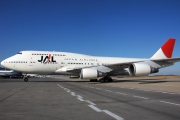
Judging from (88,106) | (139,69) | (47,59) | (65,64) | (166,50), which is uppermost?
(166,50)

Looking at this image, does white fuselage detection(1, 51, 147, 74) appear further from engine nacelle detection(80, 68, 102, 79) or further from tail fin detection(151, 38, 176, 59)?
tail fin detection(151, 38, 176, 59)

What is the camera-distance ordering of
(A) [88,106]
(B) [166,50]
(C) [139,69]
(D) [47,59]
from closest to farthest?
(A) [88,106] < (C) [139,69] < (D) [47,59] < (B) [166,50]

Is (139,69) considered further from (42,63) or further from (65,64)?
(42,63)

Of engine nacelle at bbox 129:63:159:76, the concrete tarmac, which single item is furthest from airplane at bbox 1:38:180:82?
the concrete tarmac

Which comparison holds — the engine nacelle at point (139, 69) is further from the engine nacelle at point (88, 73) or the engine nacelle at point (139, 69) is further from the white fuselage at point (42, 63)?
the engine nacelle at point (88, 73)

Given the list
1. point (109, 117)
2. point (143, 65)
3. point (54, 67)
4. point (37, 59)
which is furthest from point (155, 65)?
point (109, 117)

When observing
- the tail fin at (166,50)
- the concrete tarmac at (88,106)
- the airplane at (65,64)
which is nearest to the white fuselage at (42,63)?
the airplane at (65,64)

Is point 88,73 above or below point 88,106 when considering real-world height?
above

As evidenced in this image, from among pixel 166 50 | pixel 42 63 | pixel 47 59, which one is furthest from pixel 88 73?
pixel 166 50

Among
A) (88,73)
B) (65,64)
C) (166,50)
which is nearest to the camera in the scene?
(88,73)

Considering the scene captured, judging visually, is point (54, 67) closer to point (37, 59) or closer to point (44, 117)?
point (37, 59)

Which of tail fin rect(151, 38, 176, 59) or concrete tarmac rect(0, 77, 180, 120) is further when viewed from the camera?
Result: tail fin rect(151, 38, 176, 59)

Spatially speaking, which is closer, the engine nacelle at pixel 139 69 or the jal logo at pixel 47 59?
the engine nacelle at pixel 139 69

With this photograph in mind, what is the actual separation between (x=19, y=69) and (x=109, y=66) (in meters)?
12.4
